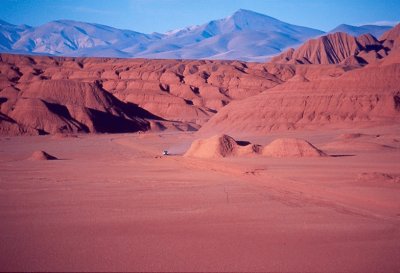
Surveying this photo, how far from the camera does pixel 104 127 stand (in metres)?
69.6

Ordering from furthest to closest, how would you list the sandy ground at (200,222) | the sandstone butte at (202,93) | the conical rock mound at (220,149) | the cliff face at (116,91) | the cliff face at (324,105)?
the cliff face at (116,91), the sandstone butte at (202,93), the cliff face at (324,105), the conical rock mound at (220,149), the sandy ground at (200,222)

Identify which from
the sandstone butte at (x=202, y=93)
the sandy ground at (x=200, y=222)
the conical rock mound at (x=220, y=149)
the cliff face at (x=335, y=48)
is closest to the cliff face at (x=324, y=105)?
the sandstone butte at (x=202, y=93)

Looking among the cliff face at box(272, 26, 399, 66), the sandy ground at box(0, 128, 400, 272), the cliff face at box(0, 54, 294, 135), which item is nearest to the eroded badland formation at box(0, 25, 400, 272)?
the sandy ground at box(0, 128, 400, 272)

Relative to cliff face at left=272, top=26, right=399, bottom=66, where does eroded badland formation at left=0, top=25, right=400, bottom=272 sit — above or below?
below

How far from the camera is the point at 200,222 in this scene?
Answer: 400 inches

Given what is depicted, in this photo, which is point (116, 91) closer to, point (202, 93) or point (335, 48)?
point (202, 93)

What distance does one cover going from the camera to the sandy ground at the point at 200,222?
Result: 7.64m

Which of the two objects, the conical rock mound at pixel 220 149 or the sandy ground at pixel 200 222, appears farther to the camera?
the conical rock mound at pixel 220 149

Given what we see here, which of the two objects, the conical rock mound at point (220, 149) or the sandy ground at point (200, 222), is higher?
the conical rock mound at point (220, 149)

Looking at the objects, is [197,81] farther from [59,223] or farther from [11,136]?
[59,223]

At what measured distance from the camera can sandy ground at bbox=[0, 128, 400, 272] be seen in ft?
25.1

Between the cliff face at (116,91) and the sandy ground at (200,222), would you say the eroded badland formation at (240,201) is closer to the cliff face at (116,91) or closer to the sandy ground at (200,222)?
the sandy ground at (200,222)

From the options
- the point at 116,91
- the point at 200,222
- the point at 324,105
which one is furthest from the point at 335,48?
the point at 200,222

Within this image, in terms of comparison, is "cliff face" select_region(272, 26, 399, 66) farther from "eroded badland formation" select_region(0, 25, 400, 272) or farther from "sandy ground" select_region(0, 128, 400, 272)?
"sandy ground" select_region(0, 128, 400, 272)
